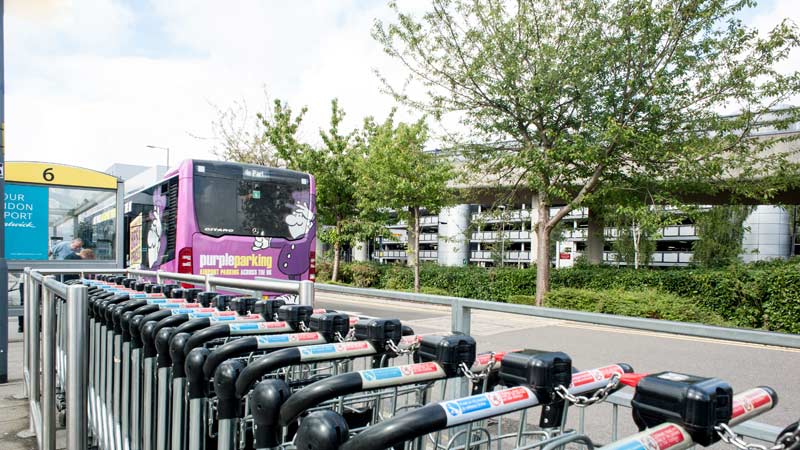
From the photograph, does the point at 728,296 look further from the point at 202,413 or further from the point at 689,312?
the point at 202,413

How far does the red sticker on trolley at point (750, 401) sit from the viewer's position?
1.26 m

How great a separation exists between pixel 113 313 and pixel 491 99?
42.3 feet

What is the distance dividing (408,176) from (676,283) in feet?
28.1

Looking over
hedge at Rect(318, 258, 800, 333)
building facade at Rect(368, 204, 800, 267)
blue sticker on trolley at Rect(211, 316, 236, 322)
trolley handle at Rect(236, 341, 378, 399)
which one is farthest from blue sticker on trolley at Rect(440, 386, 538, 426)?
hedge at Rect(318, 258, 800, 333)

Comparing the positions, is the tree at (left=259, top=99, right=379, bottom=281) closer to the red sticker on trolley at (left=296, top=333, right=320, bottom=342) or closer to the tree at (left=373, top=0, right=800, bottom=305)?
the tree at (left=373, top=0, right=800, bottom=305)

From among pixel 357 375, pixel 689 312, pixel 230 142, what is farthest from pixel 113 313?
pixel 230 142

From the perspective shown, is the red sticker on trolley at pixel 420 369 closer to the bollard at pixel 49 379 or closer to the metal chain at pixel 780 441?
the metal chain at pixel 780 441

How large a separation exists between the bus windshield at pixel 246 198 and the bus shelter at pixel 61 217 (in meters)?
1.33

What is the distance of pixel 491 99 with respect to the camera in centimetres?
1441

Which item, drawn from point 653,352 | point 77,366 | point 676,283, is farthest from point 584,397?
point 676,283

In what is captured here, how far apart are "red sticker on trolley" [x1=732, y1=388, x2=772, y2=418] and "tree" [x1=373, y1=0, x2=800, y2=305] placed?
11.8 meters

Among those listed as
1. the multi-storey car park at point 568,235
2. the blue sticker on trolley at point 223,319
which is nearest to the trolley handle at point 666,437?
the blue sticker on trolley at point 223,319

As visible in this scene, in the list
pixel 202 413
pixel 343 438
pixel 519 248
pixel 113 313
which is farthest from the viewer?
pixel 519 248

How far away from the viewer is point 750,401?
1303 millimetres
